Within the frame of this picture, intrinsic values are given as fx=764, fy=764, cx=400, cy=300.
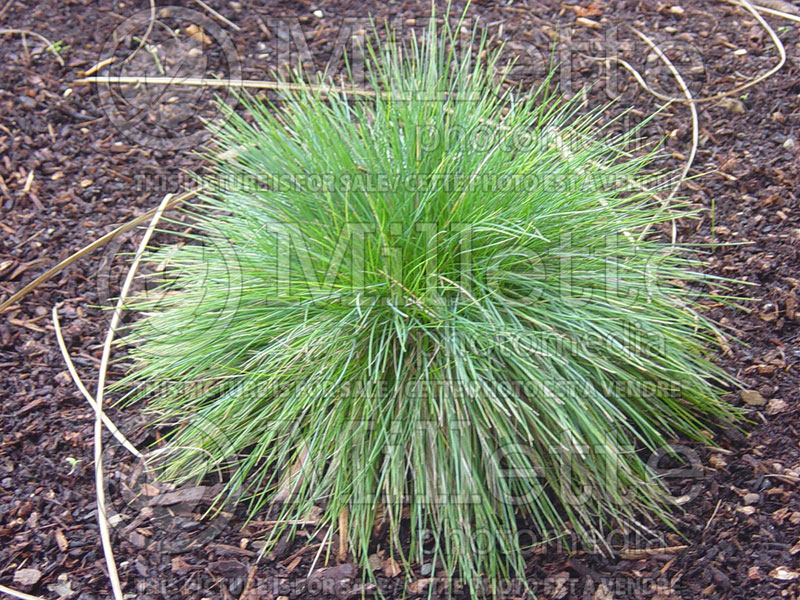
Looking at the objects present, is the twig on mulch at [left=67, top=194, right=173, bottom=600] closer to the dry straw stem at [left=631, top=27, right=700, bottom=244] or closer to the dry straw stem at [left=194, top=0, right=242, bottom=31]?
the dry straw stem at [left=194, top=0, right=242, bottom=31]

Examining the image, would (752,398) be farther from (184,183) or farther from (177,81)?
(177,81)

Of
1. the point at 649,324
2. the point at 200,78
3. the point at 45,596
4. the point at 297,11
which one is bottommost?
the point at 45,596

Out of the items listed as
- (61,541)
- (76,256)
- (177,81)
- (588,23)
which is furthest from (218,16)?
(61,541)

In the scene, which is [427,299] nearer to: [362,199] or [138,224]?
[362,199]

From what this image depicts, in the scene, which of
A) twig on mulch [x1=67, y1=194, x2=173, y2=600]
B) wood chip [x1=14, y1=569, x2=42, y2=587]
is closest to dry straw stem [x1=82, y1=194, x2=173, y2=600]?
twig on mulch [x1=67, y1=194, x2=173, y2=600]

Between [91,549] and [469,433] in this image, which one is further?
[91,549]

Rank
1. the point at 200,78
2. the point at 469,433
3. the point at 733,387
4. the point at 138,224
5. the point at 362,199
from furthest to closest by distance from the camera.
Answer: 1. the point at 200,78
2. the point at 138,224
3. the point at 733,387
4. the point at 362,199
5. the point at 469,433

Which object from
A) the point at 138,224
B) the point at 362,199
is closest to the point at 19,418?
the point at 138,224
